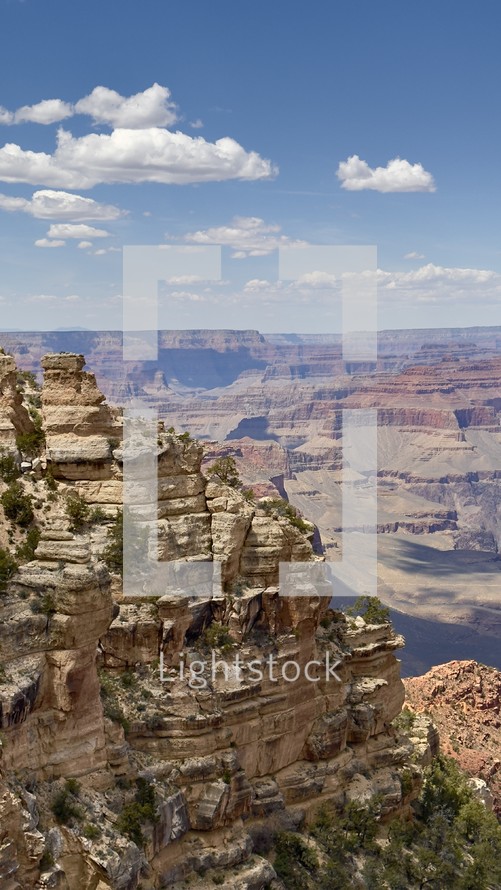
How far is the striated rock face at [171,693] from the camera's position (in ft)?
94.8

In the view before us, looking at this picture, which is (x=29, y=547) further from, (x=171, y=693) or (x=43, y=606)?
(x=171, y=693)

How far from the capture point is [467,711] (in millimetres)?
68562

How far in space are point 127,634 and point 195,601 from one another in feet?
10.1

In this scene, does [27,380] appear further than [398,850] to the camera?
Yes

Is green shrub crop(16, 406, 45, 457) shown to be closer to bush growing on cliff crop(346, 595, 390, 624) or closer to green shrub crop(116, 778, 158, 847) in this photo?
green shrub crop(116, 778, 158, 847)

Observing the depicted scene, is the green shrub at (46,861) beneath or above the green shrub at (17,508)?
beneath

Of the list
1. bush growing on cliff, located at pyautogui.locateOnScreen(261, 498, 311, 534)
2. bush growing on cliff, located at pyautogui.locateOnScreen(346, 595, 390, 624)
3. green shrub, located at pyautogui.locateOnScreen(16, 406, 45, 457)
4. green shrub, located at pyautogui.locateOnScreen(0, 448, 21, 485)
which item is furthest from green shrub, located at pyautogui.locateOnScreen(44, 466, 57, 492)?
bush growing on cliff, located at pyautogui.locateOnScreen(346, 595, 390, 624)

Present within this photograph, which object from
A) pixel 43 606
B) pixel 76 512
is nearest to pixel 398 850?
pixel 76 512

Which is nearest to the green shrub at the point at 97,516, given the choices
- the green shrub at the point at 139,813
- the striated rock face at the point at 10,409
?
the striated rock face at the point at 10,409

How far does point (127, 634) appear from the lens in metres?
36.6

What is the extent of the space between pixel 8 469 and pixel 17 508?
7.54 ft

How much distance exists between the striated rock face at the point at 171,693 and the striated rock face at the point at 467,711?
55.8 feet

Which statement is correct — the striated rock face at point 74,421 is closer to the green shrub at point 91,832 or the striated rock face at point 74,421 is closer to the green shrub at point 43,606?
the green shrub at point 43,606

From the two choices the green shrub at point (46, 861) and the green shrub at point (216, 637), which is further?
the green shrub at point (216, 637)
